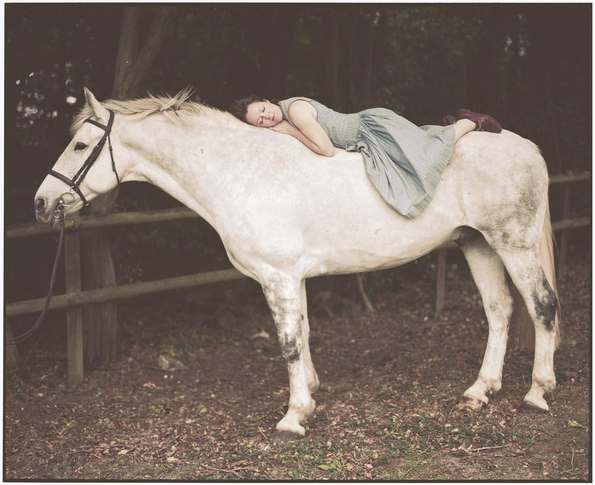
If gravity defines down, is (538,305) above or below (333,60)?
below

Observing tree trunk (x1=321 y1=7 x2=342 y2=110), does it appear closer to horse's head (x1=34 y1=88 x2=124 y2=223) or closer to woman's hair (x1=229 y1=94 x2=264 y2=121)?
woman's hair (x1=229 y1=94 x2=264 y2=121)

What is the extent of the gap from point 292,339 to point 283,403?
964 mm

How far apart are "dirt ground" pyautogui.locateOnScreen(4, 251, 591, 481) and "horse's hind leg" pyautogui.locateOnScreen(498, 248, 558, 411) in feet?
0.51

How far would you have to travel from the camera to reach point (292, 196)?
4.41 m

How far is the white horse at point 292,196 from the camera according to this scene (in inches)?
174

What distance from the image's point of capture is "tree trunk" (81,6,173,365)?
579 cm

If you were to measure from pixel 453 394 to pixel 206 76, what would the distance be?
4072 mm

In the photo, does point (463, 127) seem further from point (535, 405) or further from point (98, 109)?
point (98, 109)

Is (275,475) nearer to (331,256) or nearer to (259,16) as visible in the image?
(331,256)

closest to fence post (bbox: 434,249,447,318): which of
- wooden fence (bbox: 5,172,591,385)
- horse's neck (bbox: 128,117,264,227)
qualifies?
wooden fence (bbox: 5,172,591,385)

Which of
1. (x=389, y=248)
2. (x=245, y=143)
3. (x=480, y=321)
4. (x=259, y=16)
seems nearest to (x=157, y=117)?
(x=245, y=143)

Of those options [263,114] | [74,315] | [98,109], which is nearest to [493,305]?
[263,114]

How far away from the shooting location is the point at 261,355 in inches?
259

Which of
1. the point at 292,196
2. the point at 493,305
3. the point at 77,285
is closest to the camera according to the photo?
the point at 292,196
